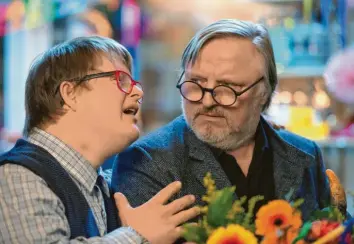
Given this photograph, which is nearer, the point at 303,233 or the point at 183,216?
the point at 303,233

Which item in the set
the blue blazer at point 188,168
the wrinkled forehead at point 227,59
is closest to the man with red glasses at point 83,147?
the blue blazer at point 188,168

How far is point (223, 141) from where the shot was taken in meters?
1.70

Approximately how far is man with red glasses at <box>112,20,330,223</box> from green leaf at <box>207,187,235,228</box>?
1.46ft

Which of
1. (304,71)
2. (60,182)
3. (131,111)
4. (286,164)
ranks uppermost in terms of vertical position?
(131,111)

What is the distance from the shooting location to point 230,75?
1671 millimetres

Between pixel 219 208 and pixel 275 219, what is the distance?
0.10m

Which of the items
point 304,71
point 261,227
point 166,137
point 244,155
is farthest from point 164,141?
point 304,71

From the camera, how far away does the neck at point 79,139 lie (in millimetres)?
1416

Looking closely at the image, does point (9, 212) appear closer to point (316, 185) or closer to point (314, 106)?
point (316, 185)

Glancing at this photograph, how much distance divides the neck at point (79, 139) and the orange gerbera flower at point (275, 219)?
1.39 feet

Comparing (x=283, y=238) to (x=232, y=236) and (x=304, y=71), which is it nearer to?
(x=232, y=236)

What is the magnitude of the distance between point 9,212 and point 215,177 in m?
0.60

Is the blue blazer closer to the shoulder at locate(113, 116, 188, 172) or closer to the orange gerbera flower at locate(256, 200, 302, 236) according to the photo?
the shoulder at locate(113, 116, 188, 172)

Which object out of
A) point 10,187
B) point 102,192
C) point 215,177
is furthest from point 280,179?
point 10,187
